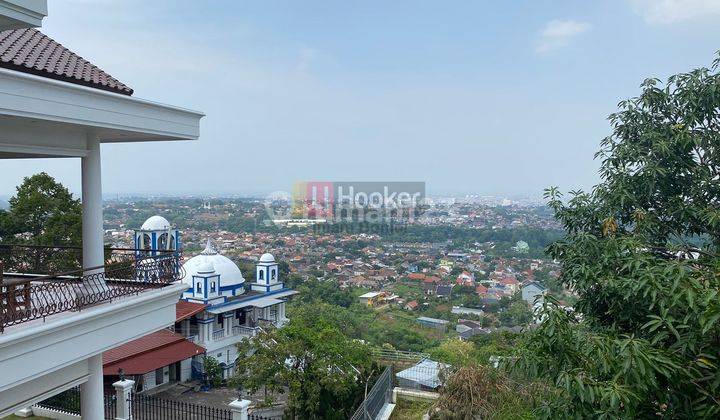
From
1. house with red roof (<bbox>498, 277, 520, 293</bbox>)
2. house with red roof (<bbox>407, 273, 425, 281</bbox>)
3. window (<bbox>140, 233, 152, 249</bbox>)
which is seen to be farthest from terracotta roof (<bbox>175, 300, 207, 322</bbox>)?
house with red roof (<bbox>407, 273, 425, 281</bbox>)

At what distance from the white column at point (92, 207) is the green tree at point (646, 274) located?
350cm

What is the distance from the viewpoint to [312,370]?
9.95 meters

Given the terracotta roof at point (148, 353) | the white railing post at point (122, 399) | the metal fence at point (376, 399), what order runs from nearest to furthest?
the white railing post at point (122, 399)
the metal fence at point (376, 399)
the terracotta roof at point (148, 353)

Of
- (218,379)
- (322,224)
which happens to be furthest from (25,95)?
(322,224)

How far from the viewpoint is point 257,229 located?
51938 millimetres

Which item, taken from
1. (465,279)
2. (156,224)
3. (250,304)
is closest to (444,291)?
(465,279)

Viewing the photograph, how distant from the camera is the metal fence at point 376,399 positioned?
23.5ft

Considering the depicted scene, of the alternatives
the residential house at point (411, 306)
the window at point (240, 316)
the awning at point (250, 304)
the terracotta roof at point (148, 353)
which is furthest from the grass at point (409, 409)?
the residential house at point (411, 306)

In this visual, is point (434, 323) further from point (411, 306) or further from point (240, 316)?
point (240, 316)

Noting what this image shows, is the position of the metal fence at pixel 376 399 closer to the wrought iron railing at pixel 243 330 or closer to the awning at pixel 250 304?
the awning at pixel 250 304

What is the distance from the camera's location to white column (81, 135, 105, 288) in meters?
4.16

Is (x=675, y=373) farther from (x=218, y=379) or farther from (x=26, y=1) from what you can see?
(x=218, y=379)

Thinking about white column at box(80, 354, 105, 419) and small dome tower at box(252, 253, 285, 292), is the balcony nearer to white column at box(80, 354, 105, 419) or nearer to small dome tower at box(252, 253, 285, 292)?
white column at box(80, 354, 105, 419)

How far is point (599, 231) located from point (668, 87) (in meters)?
1.63
